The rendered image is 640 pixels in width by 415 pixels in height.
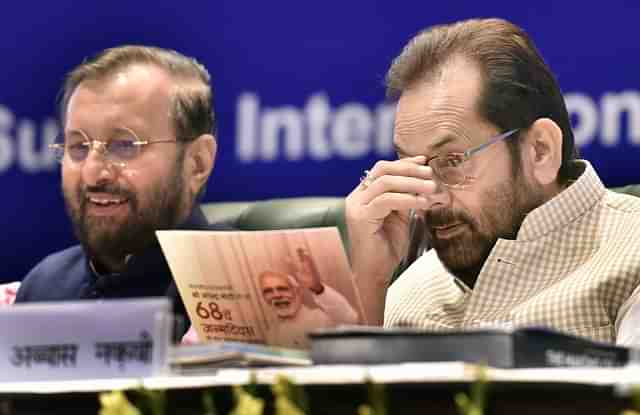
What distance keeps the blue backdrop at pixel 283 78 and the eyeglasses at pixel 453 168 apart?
615 millimetres

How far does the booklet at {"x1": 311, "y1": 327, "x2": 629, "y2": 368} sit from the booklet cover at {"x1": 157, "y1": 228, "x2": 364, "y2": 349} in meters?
0.41

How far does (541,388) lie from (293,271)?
641mm

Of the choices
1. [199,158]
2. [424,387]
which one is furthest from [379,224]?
[424,387]

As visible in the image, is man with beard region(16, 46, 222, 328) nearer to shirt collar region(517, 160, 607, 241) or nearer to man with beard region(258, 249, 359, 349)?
shirt collar region(517, 160, 607, 241)

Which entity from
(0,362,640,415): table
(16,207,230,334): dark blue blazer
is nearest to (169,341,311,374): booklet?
(0,362,640,415): table

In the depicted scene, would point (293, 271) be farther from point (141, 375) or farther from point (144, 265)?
point (144, 265)

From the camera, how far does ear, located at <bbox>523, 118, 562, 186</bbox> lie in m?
2.49

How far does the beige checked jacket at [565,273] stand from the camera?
87.3 inches

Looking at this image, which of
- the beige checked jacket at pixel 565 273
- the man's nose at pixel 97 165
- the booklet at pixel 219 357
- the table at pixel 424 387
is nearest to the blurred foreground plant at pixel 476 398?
the table at pixel 424 387

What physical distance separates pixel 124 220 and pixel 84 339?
179cm

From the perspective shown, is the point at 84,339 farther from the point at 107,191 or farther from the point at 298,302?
the point at 107,191

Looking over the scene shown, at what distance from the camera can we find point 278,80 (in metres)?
3.28

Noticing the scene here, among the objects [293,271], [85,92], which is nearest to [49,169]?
[85,92]

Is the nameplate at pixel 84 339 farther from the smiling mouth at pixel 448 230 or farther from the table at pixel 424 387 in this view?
the smiling mouth at pixel 448 230
